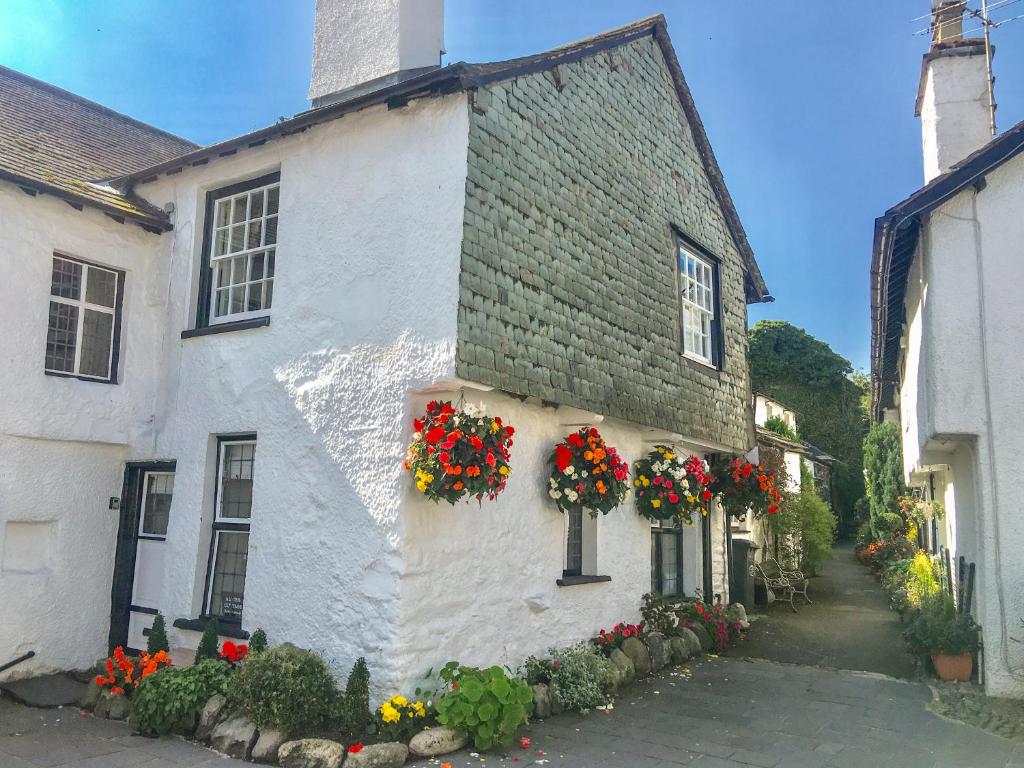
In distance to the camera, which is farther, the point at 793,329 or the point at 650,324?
the point at 793,329

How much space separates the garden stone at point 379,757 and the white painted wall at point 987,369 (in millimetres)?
5982

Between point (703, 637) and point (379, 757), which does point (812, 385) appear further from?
point (379, 757)

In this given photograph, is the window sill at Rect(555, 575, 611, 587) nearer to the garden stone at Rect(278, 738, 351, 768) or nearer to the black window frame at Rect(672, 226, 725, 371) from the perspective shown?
the garden stone at Rect(278, 738, 351, 768)

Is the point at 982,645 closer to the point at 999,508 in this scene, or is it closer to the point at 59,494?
the point at 999,508

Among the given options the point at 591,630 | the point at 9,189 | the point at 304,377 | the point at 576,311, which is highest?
the point at 9,189

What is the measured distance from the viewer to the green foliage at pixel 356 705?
20.7 ft

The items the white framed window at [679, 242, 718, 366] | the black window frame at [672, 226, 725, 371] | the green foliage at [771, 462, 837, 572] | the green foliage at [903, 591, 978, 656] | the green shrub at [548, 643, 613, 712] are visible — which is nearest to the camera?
the green shrub at [548, 643, 613, 712]

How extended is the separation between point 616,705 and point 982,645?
3.88 meters

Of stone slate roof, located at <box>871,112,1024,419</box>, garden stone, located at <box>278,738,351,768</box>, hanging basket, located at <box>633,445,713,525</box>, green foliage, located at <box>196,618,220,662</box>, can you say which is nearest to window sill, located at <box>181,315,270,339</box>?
green foliage, located at <box>196,618,220,662</box>

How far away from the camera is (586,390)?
852 centimetres

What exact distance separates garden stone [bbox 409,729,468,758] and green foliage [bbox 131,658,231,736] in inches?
73.2

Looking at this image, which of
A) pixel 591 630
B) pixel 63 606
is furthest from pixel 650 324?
pixel 63 606

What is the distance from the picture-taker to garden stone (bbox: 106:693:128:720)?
7.08m

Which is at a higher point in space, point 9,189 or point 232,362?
point 9,189
